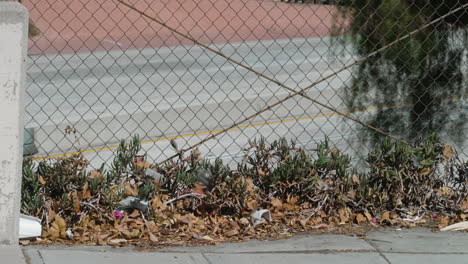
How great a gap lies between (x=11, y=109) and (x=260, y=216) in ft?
6.48

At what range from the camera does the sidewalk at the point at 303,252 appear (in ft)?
17.0

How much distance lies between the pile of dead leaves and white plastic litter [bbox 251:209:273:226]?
1cm

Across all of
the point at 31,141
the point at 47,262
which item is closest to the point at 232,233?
the point at 47,262

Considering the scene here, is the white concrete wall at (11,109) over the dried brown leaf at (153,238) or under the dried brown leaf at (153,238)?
over

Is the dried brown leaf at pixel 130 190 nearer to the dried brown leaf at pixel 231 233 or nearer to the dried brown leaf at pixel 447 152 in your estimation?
the dried brown leaf at pixel 231 233

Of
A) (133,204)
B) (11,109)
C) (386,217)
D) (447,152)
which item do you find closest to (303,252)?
(386,217)

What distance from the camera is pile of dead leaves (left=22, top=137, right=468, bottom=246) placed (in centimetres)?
575

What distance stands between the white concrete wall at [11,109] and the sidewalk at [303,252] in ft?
0.87

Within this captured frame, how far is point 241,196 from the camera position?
19.9 ft

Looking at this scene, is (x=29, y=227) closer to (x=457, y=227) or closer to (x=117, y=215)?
(x=117, y=215)

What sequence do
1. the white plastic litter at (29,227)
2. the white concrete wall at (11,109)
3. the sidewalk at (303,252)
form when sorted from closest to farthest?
1. the white concrete wall at (11,109)
2. the sidewalk at (303,252)
3. the white plastic litter at (29,227)

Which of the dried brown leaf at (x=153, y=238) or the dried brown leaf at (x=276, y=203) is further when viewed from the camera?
the dried brown leaf at (x=276, y=203)

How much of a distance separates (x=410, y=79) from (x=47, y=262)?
3777mm

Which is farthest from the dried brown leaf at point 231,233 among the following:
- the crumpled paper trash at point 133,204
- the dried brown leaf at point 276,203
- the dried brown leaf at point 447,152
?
the dried brown leaf at point 447,152
